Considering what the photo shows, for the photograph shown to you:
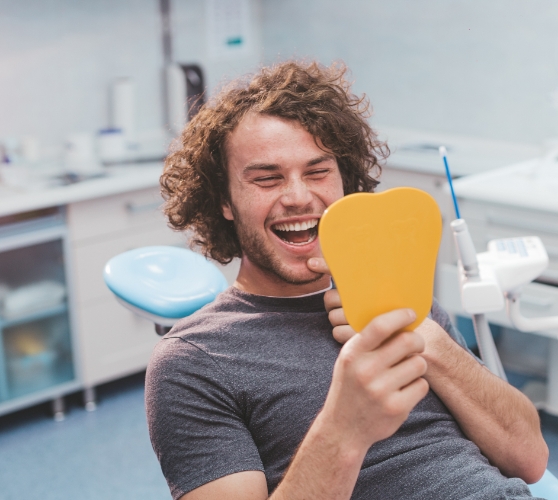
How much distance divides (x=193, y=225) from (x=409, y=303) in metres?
0.83

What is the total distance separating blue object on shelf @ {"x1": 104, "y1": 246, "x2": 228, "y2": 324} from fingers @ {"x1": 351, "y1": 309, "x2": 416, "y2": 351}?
2.45 ft

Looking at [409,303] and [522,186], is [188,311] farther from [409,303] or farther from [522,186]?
[522,186]

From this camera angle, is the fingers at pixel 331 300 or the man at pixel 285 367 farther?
the fingers at pixel 331 300

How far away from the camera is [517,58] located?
3160 mm

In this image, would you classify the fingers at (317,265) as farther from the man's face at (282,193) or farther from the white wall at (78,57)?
the white wall at (78,57)

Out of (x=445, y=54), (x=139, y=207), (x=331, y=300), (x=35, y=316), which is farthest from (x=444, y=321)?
(x=445, y=54)

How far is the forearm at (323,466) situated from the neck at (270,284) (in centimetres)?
43

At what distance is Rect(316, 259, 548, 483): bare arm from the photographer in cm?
140

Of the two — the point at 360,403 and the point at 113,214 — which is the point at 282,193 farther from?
the point at 113,214

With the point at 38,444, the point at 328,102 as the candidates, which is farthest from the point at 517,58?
the point at 38,444

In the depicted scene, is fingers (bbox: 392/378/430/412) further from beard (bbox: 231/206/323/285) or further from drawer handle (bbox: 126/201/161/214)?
drawer handle (bbox: 126/201/161/214)

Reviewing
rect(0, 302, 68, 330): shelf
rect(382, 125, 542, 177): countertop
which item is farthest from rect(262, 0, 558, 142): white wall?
rect(0, 302, 68, 330): shelf

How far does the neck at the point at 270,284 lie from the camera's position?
151 centimetres

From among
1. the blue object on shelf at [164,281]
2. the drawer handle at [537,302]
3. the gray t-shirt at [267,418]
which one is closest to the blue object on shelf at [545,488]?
the gray t-shirt at [267,418]
